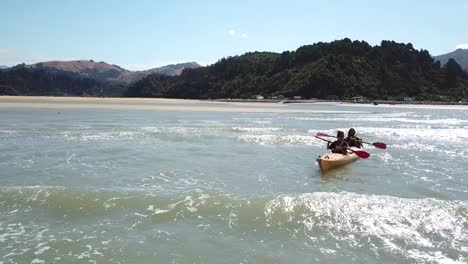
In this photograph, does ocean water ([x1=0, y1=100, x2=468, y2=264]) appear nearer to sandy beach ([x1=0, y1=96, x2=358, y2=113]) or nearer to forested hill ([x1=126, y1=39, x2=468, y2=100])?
sandy beach ([x1=0, y1=96, x2=358, y2=113])

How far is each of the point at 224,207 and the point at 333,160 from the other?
7796 millimetres

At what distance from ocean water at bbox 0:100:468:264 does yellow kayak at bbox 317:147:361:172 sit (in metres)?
0.35

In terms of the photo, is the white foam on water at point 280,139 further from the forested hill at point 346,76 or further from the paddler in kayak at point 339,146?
the forested hill at point 346,76

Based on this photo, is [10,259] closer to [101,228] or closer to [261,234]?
[101,228]

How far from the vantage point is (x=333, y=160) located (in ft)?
58.0

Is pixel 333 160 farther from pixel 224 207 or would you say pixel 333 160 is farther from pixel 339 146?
pixel 224 207

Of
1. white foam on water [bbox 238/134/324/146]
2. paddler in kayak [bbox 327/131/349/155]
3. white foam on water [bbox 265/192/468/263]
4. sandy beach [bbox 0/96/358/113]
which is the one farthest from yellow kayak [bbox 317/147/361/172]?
sandy beach [bbox 0/96/358/113]

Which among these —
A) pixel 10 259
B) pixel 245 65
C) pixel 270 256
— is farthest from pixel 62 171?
pixel 245 65

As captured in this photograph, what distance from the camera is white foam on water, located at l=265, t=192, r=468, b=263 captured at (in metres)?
8.77

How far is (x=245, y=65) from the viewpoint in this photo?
626 feet

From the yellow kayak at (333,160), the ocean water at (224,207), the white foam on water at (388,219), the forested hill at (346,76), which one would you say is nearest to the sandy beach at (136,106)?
the yellow kayak at (333,160)

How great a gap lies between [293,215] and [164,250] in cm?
368

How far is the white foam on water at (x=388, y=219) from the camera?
8.77m

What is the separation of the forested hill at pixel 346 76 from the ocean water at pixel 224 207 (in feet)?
414
